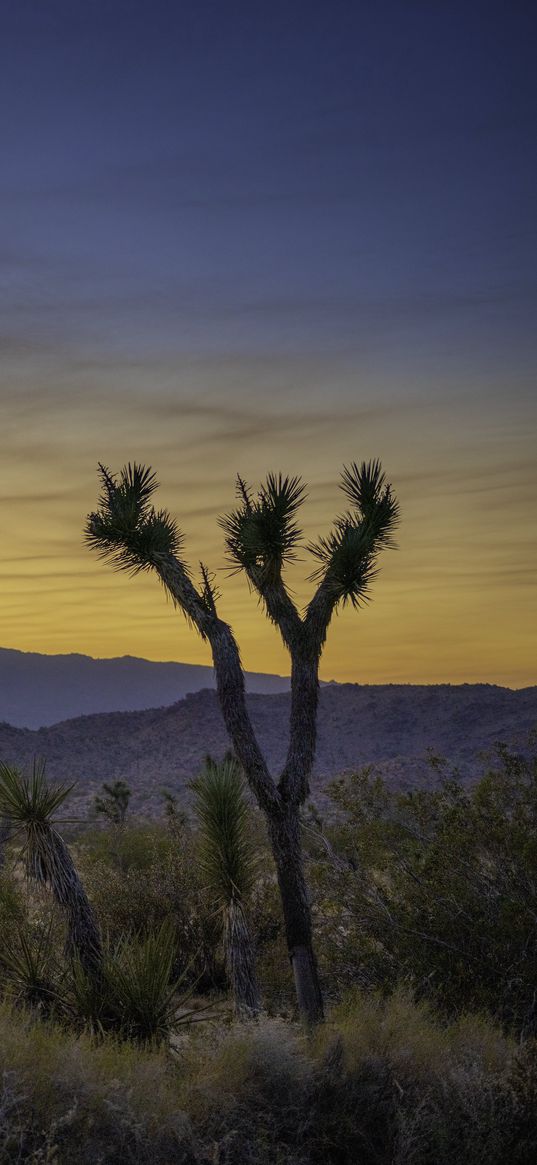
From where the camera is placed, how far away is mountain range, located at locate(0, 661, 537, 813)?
56.9 meters

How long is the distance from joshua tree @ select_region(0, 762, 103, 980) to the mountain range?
4066 centimetres

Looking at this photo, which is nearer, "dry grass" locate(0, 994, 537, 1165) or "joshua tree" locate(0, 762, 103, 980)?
"dry grass" locate(0, 994, 537, 1165)

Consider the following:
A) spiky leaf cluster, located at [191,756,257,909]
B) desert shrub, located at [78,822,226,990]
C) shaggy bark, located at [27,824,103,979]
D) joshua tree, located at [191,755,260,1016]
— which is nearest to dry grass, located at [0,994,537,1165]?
shaggy bark, located at [27,824,103,979]

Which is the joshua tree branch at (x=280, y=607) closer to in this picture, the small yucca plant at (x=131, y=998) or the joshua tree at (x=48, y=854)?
the joshua tree at (x=48, y=854)

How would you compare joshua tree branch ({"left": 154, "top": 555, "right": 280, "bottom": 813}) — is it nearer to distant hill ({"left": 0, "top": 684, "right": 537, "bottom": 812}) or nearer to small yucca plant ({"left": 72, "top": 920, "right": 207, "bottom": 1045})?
small yucca plant ({"left": 72, "top": 920, "right": 207, "bottom": 1045})

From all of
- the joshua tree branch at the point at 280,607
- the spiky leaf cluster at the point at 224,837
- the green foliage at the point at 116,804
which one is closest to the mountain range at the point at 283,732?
the green foliage at the point at 116,804

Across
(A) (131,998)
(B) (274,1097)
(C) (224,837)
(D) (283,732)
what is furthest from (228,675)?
(D) (283,732)

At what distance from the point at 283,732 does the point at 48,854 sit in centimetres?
5769

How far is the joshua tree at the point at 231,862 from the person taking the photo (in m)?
9.75

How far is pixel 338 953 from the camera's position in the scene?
40.0ft

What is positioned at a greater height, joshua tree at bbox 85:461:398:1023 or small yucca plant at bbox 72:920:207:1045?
joshua tree at bbox 85:461:398:1023

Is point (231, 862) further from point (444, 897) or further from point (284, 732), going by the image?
point (284, 732)

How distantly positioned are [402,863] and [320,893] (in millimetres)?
1173

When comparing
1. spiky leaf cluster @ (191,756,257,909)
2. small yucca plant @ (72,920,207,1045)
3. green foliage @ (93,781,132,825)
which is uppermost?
spiky leaf cluster @ (191,756,257,909)
